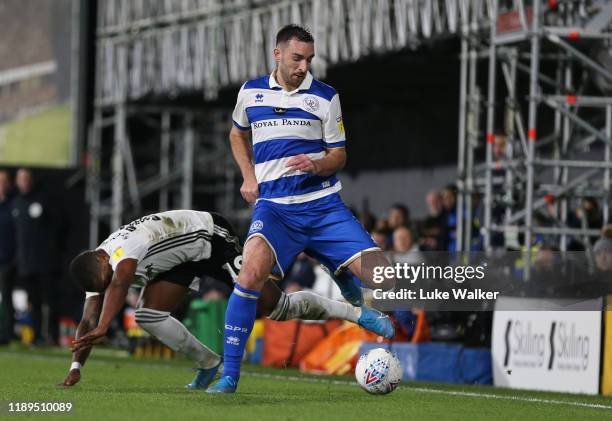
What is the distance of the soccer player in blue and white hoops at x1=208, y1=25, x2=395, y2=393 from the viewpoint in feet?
32.9

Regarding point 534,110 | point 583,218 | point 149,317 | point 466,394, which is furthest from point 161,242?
point 583,218

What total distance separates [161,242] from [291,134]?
4.69 ft

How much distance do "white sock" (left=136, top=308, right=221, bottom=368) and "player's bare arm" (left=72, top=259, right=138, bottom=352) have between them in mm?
428

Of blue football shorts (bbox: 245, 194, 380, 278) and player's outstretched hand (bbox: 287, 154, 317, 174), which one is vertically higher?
player's outstretched hand (bbox: 287, 154, 317, 174)

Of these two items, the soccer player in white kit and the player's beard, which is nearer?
the player's beard

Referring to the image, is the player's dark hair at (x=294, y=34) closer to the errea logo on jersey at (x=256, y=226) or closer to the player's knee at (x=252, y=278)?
the errea logo on jersey at (x=256, y=226)

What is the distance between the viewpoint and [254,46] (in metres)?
24.8

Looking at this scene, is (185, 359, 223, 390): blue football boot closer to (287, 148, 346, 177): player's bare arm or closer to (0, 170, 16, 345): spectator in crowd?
(287, 148, 346, 177): player's bare arm

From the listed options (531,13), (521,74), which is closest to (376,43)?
(521,74)

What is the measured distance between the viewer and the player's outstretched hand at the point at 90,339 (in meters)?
10.3

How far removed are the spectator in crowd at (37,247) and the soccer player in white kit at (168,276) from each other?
10546mm

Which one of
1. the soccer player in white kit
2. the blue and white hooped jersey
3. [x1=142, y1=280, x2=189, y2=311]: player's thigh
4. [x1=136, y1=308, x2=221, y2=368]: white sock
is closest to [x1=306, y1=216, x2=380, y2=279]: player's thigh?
the blue and white hooped jersey

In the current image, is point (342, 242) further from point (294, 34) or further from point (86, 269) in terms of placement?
point (86, 269)

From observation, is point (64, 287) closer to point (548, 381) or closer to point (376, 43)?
point (376, 43)
